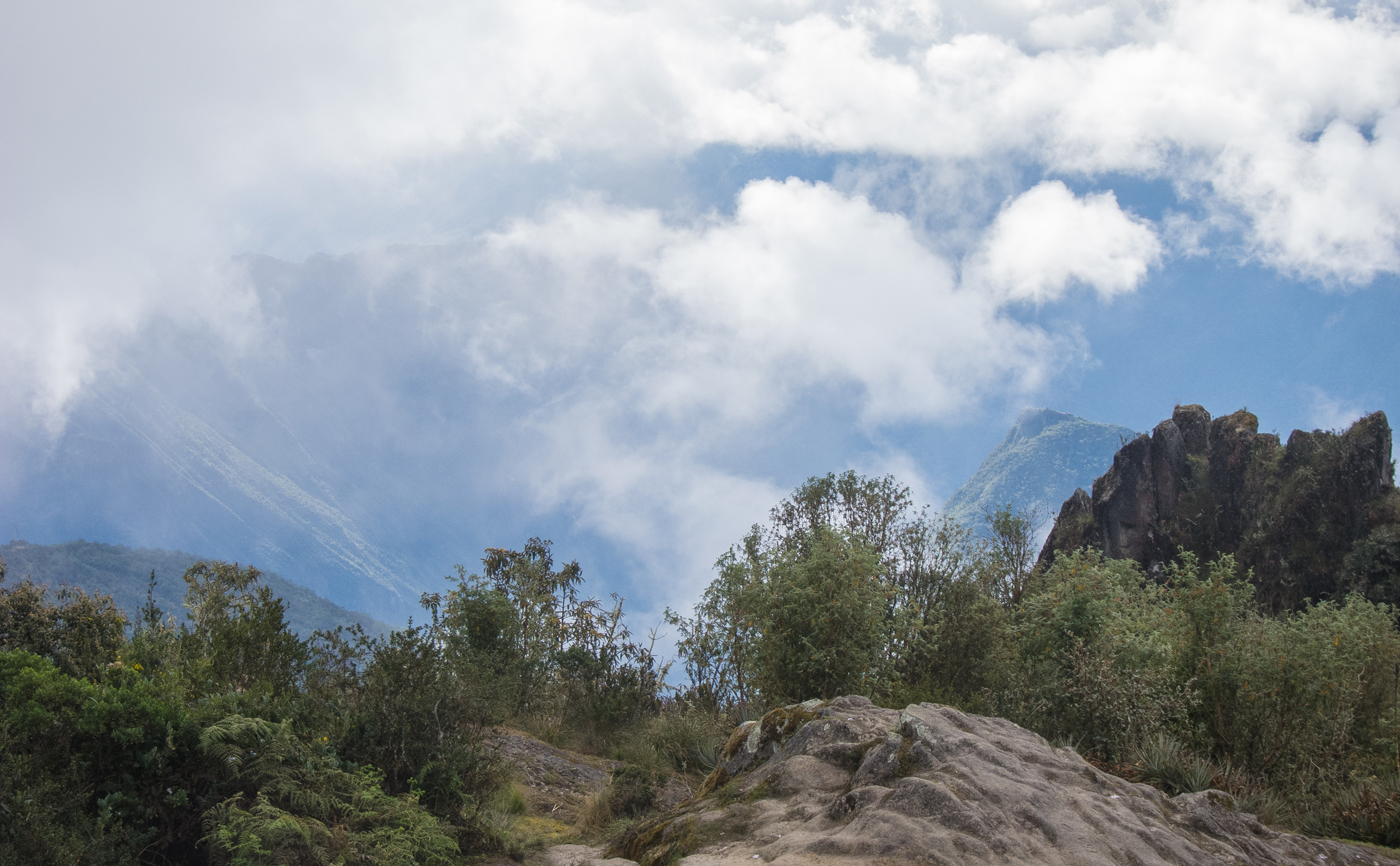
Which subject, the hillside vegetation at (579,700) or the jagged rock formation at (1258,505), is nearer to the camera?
the hillside vegetation at (579,700)

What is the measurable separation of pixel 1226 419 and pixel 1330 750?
5409 cm

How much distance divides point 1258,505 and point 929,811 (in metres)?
56.5

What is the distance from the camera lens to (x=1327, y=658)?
11820 mm

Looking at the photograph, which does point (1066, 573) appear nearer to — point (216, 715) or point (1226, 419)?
point (216, 715)

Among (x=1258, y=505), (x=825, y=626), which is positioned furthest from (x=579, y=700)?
(x=1258, y=505)

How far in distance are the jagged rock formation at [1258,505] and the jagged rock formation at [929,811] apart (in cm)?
3922

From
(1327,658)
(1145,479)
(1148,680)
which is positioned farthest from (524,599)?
(1145,479)

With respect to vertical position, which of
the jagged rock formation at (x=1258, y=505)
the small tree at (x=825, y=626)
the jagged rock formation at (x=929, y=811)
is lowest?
the jagged rock formation at (x=929, y=811)

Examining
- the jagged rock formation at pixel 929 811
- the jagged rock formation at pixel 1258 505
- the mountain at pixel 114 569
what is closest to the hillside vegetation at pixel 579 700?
the jagged rock formation at pixel 929 811

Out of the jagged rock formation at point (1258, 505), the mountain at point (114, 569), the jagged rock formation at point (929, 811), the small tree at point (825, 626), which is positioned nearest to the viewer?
the jagged rock formation at point (929, 811)

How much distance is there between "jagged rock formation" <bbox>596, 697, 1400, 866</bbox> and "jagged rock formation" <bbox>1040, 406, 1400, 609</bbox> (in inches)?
1544

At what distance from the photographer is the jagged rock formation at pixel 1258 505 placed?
44219mm

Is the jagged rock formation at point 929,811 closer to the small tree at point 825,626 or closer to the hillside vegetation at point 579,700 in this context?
the hillside vegetation at point 579,700

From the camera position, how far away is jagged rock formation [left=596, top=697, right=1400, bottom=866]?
576 centimetres
